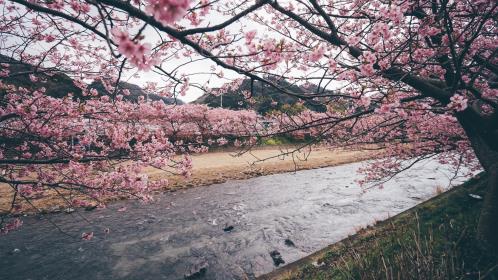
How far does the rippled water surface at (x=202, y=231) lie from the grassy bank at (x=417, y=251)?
95 centimetres

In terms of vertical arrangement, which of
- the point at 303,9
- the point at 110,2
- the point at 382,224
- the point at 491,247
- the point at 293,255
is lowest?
the point at 293,255

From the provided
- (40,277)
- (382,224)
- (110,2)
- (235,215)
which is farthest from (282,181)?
(110,2)

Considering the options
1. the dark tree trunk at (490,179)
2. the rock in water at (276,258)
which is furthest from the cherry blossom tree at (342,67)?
the rock in water at (276,258)

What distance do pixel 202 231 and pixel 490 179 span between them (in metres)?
6.52

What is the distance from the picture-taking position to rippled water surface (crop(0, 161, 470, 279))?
593 centimetres

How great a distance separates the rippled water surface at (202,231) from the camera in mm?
5934

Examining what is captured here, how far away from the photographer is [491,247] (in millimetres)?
4246

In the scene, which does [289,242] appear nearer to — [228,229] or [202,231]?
[228,229]

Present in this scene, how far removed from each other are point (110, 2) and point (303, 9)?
4.51 metres

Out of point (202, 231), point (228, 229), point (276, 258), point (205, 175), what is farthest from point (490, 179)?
point (205, 175)

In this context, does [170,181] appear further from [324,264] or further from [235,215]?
[324,264]

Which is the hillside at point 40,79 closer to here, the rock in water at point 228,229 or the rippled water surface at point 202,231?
the rippled water surface at point 202,231

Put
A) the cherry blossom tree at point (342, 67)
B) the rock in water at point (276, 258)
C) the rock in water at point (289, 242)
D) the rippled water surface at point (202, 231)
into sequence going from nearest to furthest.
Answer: the cherry blossom tree at point (342, 67)
the rippled water surface at point (202, 231)
the rock in water at point (276, 258)
the rock in water at point (289, 242)

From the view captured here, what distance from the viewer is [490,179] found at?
4.25 metres
